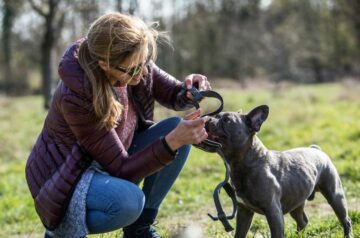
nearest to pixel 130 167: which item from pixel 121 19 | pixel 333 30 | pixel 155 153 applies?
pixel 155 153

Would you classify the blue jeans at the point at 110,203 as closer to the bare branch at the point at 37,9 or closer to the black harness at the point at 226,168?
the black harness at the point at 226,168

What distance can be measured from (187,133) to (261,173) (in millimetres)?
973

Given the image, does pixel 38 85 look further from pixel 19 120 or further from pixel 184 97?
pixel 184 97

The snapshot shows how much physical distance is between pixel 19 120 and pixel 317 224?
48.8ft

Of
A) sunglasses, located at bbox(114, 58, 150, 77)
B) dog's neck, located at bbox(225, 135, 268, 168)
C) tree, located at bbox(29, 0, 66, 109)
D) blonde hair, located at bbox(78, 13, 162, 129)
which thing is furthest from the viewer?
tree, located at bbox(29, 0, 66, 109)

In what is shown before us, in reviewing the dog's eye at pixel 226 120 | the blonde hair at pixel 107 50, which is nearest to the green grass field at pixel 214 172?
the dog's eye at pixel 226 120

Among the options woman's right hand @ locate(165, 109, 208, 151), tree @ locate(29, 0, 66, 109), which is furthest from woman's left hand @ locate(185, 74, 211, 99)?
tree @ locate(29, 0, 66, 109)

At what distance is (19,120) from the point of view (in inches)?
734

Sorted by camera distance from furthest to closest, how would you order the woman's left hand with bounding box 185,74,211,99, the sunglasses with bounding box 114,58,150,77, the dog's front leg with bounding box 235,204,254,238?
the woman's left hand with bounding box 185,74,211,99
the dog's front leg with bounding box 235,204,254,238
the sunglasses with bounding box 114,58,150,77

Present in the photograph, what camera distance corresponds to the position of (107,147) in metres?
4.15

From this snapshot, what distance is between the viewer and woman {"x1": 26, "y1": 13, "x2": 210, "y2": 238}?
13.3ft

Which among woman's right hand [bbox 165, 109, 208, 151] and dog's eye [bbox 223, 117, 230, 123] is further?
dog's eye [bbox 223, 117, 230, 123]

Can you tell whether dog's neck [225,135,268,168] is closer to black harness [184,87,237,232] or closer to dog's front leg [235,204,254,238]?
black harness [184,87,237,232]

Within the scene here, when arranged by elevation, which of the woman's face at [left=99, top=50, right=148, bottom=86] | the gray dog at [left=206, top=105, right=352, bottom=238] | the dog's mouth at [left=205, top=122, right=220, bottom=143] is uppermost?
the woman's face at [left=99, top=50, right=148, bottom=86]
